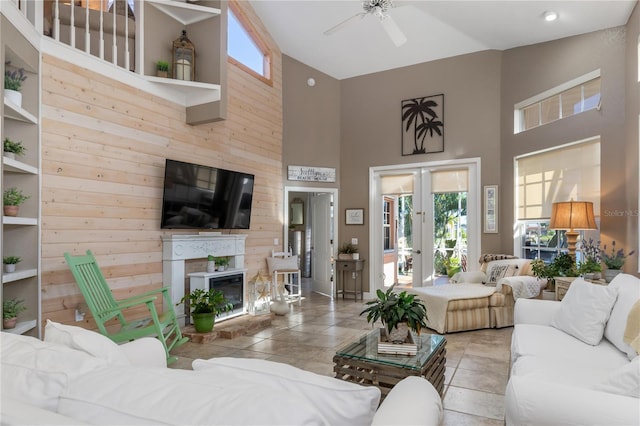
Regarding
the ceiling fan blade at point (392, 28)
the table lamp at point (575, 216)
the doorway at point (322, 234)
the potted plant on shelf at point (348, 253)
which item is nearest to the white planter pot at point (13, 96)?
the ceiling fan blade at point (392, 28)

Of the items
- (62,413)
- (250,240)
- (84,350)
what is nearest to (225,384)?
(62,413)

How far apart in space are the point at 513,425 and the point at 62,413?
1.53 meters

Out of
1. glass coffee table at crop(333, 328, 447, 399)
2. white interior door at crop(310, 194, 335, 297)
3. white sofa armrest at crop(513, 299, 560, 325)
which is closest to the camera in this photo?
glass coffee table at crop(333, 328, 447, 399)

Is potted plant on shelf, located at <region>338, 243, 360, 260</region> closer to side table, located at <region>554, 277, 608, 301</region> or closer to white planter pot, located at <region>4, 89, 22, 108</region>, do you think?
side table, located at <region>554, 277, 608, 301</region>

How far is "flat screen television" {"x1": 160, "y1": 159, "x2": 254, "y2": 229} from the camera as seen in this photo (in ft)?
15.0

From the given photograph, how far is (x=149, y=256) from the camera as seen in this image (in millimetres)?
4480

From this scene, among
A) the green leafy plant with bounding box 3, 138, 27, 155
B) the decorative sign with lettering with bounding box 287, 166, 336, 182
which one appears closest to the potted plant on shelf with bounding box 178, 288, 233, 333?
the green leafy plant with bounding box 3, 138, 27, 155

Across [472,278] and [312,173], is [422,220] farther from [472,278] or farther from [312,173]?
[312,173]

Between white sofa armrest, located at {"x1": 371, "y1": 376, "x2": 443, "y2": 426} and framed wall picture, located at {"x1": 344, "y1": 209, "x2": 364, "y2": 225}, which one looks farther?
framed wall picture, located at {"x1": 344, "y1": 209, "x2": 364, "y2": 225}

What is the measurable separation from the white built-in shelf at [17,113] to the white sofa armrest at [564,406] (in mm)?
3592

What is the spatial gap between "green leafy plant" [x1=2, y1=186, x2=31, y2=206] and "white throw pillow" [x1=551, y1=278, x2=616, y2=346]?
4.30 metres

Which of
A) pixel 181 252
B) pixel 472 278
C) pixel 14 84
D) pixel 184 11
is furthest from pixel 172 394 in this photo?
pixel 472 278

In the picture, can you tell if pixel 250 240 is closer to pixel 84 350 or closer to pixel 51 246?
pixel 51 246

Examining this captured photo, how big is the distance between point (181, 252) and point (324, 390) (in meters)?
4.03
